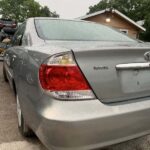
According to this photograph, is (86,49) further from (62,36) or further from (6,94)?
(6,94)

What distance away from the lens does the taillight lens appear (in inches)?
87.1

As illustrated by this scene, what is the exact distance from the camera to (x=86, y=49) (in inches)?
90.2

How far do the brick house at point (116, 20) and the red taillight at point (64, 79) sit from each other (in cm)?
1854

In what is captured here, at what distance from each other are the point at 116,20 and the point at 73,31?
62.4 feet

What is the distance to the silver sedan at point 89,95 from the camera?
2.16 metres

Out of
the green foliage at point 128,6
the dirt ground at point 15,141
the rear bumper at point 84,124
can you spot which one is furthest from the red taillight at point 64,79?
the green foliage at point 128,6

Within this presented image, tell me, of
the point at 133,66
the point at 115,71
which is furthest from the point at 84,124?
the point at 133,66

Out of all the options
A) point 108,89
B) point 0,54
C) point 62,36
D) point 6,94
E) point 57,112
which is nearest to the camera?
point 57,112

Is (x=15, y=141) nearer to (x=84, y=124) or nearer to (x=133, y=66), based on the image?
(x=84, y=124)

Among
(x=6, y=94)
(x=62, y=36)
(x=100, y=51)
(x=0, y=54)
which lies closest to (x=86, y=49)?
(x=100, y=51)

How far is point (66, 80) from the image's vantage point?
2230 mm

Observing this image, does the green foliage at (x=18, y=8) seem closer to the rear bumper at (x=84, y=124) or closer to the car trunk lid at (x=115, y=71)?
the car trunk lid at (x=115, y=71)

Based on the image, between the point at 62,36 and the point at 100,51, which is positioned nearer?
the point at 100,51

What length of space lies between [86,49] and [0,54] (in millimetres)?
8619
